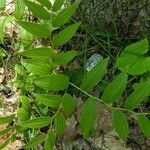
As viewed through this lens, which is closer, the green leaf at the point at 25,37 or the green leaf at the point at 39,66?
the green leaf at the point at 39,66

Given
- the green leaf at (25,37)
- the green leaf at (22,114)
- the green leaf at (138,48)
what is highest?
the green leaf at (138,48)

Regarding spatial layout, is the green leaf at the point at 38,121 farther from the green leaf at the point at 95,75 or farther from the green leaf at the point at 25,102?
the green leaf at the point at 25,102

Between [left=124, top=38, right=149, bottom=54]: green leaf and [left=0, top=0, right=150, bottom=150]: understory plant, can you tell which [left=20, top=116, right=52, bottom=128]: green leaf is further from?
[left=124, top=38, right=149, bottom=54]: green leaf

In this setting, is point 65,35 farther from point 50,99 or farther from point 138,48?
point 138,48

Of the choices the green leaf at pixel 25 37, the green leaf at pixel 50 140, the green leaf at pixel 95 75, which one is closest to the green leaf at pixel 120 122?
the green leaf at pixel 95 75

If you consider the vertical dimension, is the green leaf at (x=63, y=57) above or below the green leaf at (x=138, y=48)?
below

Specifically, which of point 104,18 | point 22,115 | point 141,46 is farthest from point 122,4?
point 22,115

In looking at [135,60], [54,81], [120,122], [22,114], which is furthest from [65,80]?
[22,114]

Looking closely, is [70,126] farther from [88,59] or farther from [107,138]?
[88,59]
